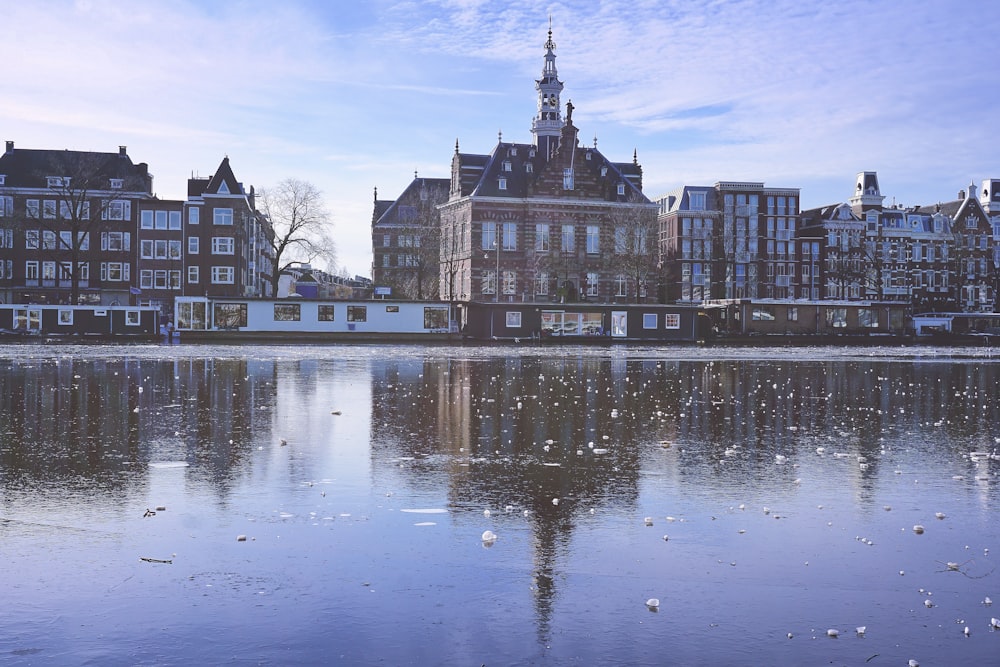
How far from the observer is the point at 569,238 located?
101062 mm

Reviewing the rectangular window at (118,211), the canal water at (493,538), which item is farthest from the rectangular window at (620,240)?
the canal water at (493,538)

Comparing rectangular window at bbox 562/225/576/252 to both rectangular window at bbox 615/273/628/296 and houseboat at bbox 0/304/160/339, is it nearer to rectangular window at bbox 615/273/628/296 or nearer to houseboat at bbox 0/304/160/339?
rectangular window at bbox 615/273/628/296

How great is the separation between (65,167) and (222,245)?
65.8ft

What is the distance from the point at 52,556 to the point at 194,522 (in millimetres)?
1727

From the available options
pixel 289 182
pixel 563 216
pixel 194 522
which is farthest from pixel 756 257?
pixel 194 522

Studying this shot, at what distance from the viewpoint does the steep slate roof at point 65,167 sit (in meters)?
103

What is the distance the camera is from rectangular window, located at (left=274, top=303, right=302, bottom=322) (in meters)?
79.2

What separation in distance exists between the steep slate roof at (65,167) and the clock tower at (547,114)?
44588mm

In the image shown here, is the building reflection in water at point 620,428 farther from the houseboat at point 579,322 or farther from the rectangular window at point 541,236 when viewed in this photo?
the rectangular window at point 541,236

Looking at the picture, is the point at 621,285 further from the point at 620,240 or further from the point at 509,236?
the point at 509,236

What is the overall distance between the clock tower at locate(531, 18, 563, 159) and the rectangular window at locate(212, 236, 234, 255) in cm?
3567

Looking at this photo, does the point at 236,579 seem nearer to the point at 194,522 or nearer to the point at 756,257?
the point at 194,522

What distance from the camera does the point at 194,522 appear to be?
421 inches

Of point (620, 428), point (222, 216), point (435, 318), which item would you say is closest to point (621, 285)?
point (435, 318)
